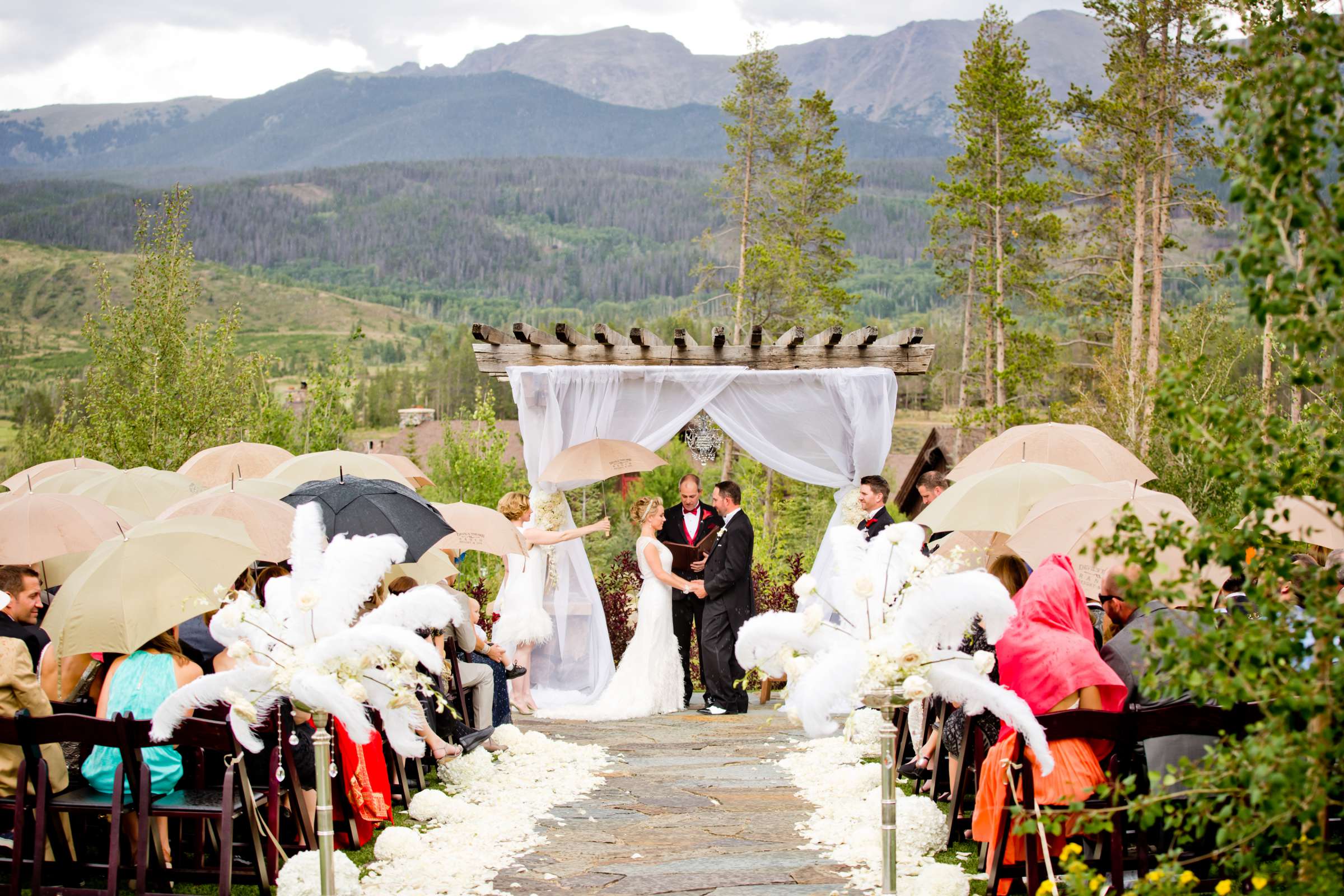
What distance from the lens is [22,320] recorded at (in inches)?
4031

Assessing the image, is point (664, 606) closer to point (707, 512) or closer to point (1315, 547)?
point (707, 512)

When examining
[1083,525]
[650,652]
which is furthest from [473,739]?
[1083,525]

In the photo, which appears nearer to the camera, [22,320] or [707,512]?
[707,512]

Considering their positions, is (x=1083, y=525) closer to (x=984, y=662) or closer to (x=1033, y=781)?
(x=1033, y=781)

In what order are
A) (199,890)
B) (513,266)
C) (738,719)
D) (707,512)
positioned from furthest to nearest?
(513,266), (707,512), (738,719), (199,890)

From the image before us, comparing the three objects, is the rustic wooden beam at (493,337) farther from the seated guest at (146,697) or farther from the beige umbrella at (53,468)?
the seated guest at (146,697)

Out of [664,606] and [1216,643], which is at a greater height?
[1216,643]

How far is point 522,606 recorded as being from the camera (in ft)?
34.0

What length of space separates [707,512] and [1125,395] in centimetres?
1730

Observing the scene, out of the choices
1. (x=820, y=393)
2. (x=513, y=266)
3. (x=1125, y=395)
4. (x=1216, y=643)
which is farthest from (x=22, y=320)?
(x=1216, y=643)

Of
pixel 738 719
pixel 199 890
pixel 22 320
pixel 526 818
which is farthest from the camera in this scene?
pixel 22 320

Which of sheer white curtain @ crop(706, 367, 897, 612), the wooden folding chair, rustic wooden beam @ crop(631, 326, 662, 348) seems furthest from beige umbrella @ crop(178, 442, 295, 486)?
the wooden folding chair

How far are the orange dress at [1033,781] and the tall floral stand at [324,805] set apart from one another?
2604 millimetres

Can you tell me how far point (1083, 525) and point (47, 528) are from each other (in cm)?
557
